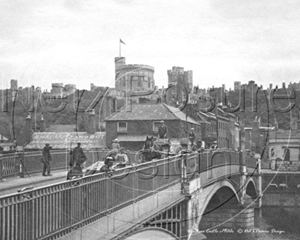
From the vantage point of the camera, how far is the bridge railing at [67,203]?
1149 centimetres

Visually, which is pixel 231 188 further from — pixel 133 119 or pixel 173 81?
pixel 173 81

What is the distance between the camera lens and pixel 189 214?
26.2 meters

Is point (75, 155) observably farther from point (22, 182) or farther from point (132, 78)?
point (132, 78)

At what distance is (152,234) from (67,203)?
669cm

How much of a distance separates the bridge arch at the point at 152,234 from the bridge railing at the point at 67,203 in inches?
39.3

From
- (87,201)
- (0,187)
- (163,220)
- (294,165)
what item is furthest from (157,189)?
(294,165)

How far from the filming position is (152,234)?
19.8 meters

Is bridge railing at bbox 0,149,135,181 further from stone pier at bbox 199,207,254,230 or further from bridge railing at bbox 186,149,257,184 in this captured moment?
stone pier at bbox 199,207,254,230

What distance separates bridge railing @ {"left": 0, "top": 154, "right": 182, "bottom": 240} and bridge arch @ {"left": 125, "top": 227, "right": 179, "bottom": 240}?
1.00 meters

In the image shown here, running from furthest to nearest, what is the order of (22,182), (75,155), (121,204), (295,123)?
1. (295,123)
2. (22,182)
3. (75,155)
4. (121,204)

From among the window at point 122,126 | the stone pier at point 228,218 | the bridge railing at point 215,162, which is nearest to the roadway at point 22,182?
the window at point 122,126

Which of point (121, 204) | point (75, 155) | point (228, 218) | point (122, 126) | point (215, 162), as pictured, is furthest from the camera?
point (228, 218)

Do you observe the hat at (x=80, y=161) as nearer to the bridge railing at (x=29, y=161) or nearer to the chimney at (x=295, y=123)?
the bridge railing at (x=29, y=161)

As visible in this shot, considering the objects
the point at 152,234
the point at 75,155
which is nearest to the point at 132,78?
the point at 75,155
